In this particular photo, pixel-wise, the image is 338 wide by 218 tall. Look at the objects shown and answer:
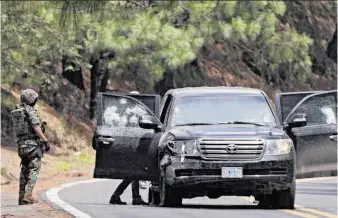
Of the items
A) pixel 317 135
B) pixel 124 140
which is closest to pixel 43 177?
pixel 317 135

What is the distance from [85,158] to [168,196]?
1839cm

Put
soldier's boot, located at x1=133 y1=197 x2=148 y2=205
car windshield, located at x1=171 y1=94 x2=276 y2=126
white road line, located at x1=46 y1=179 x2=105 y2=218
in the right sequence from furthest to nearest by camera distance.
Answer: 1. soldier's boot, located at x1=133 y1=197 x2=148 y2=205
2. car windshield, located at x1=171 y1=94 x2=276 y2=126
3. white road line, located at x1=46 y1=179 x2=105 y2=218

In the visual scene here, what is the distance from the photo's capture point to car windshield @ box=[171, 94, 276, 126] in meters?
15.9

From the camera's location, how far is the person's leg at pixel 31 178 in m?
16.5

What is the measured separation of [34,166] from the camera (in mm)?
16703

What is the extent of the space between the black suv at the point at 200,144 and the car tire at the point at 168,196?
14mm

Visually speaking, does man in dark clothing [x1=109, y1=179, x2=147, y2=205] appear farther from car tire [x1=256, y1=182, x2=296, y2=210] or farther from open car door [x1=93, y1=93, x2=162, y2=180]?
car tire [x1=256, y1=182, x2=296, y2=210]

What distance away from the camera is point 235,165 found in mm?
14789

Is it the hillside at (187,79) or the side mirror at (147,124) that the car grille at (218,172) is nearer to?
the side mirror at (147,124)

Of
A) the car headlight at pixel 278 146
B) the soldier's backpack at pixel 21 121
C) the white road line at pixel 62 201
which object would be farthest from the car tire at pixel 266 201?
the soldier's backpack at pixel 21 121

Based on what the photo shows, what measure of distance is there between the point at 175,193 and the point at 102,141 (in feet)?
5.45

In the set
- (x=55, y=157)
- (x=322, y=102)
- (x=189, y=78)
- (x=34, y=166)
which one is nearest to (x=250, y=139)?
(x=34, y=166)

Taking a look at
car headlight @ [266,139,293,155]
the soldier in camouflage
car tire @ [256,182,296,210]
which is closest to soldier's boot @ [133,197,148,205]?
the soldier in camouflage

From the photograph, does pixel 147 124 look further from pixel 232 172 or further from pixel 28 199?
pixel 28 199
